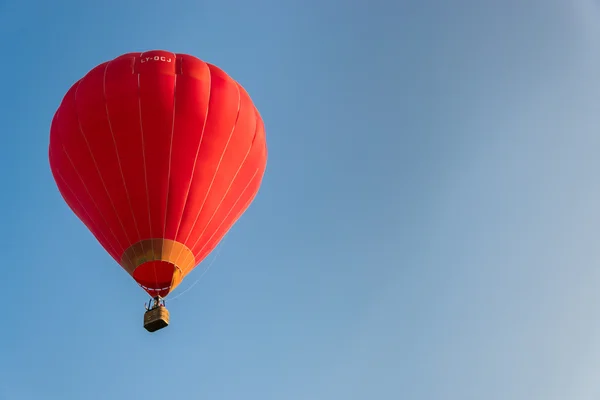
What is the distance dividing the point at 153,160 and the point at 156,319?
3.36m

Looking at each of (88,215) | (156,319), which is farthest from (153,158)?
(156,319)

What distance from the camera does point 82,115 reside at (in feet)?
53.4

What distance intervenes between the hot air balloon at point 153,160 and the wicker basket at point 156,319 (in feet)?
0.07

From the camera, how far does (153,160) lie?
15773 millimetres

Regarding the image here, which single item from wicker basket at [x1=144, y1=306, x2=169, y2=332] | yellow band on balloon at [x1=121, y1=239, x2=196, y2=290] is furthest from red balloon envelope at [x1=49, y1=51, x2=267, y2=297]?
wicker basket at [x1=144, y1=306, x2=169, y2=332]

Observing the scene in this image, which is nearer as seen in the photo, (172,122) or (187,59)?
(172,122)

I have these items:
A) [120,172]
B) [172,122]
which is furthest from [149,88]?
[120,172]

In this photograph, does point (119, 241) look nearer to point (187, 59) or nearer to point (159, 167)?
point (159, 167)

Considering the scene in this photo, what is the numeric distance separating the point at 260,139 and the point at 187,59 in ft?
8.21

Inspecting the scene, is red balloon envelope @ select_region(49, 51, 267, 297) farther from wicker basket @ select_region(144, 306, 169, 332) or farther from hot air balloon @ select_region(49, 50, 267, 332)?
wicker basket @ select_region(144, 306, 169, 332)

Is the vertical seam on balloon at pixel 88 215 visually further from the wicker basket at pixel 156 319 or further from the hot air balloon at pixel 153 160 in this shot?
the wicker basket at pixel 156 319

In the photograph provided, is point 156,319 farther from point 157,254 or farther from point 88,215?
point 88,215

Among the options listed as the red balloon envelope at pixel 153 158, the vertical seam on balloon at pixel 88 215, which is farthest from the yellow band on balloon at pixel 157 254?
the vertical seam on balloon at pixel 88 215

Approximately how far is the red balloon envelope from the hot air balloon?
0.02 meters
